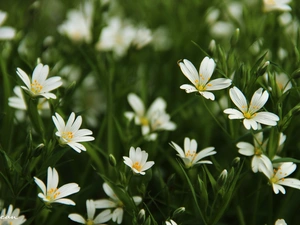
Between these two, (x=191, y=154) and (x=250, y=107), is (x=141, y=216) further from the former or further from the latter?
(x=250, y=107)

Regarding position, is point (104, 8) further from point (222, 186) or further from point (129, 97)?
point (222, 186)

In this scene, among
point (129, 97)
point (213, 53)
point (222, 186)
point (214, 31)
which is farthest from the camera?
point (214, 31)

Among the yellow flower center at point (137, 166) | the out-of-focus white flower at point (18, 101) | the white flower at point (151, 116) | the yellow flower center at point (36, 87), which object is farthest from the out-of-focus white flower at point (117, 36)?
the yellow flower center at point (137, 166)

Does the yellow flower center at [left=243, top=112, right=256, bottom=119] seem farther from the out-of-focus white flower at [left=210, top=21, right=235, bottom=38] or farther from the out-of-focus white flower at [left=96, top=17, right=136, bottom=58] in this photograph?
the out-of-focus white flower at [left=210, top=21, right=235, bottom=38]

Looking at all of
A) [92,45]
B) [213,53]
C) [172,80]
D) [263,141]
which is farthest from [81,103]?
[263,141]

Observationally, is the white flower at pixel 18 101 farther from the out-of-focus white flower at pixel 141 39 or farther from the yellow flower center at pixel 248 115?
the yellow flower center at pixel 248 115

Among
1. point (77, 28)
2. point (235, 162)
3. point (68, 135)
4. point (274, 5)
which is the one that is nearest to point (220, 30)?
point (274, 5)

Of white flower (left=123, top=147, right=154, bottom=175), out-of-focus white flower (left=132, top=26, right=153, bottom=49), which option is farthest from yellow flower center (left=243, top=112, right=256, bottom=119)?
out-of-focus white flower (left=132, top=26, right=153, bottom=49)
